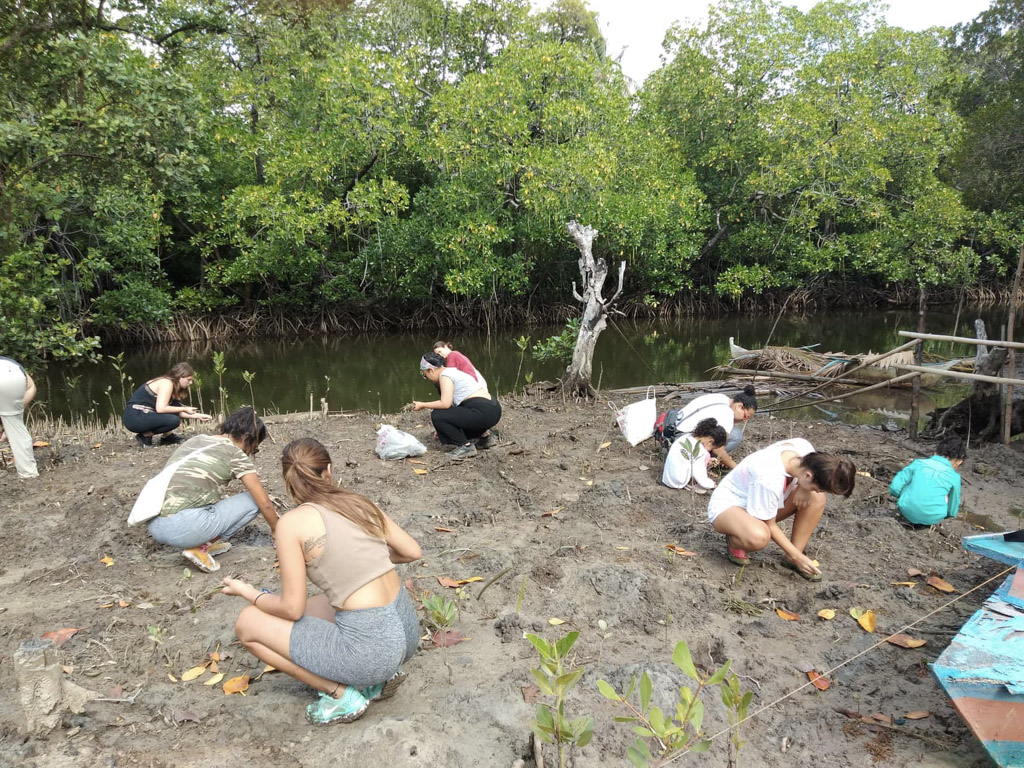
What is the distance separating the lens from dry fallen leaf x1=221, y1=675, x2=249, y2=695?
280 centimetres

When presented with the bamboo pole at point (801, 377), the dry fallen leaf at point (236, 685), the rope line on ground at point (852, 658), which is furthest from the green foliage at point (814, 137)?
the dry fallen leaf at point (236, 685)

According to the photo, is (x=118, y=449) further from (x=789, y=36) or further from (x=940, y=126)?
(x=940, y=126)

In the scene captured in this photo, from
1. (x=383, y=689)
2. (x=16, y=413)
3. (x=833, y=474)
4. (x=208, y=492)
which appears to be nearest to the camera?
(x=383, y=689)

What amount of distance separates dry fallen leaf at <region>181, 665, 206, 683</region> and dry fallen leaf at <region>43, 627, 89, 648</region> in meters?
0.66

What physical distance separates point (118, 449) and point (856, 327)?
18.1 meters

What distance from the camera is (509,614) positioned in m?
3.40

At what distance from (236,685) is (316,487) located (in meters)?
0.98

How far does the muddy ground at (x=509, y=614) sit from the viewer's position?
8.14ft

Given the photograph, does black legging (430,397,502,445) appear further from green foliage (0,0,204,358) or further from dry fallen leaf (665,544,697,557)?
green foliage (0,0,204,358)

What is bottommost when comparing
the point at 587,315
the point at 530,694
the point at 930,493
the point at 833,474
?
the point at 530,694

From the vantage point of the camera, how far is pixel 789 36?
17.8 meters

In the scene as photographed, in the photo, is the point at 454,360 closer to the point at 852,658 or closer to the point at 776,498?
the point at 776,498

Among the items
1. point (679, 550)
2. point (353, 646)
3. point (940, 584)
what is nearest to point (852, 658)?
point (940, 584)

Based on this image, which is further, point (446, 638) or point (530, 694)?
point (446, 638)
